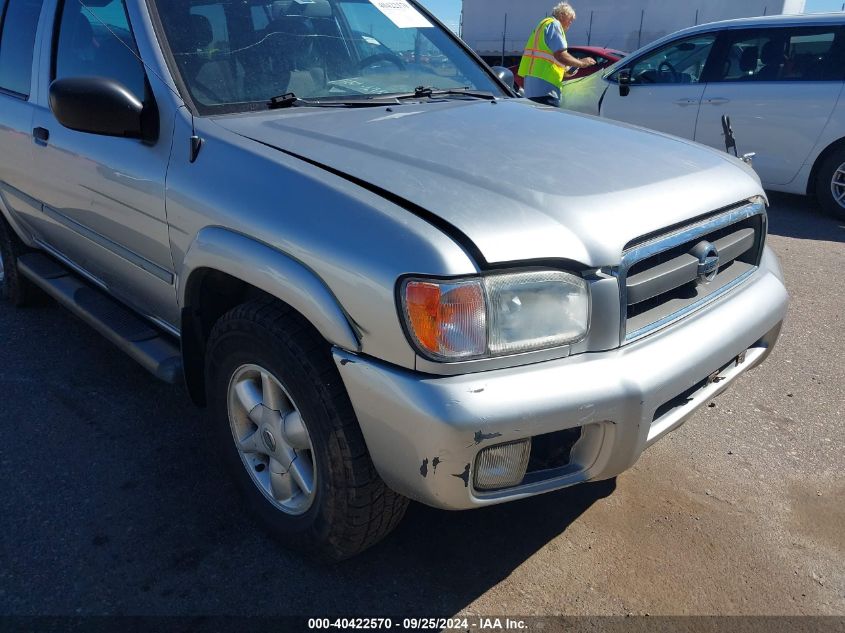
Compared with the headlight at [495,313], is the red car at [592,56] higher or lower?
higher

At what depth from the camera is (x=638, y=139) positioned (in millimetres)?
2727

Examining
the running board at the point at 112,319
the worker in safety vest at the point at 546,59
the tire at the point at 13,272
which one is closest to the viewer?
the running board at the point at 112,319

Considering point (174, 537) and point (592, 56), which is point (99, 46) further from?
point (592, 56)

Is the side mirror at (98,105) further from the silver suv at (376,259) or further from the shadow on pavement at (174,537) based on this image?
the shadow on pavement at (174,537)

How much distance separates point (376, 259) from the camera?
183 centimetres

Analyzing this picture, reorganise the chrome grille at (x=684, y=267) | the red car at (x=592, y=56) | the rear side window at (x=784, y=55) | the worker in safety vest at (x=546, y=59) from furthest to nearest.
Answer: the red car at (x=592, y=56) → the worker in safety vest at (x=546, y=59) → the rear side window at (x=784, y=55) → the chrome grille at (x=684, y=267)

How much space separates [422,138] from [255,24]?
37.6 inches

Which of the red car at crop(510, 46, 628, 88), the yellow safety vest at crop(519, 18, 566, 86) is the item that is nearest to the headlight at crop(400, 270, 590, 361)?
the yellow safety vest at crop(519, 18, 566, 86)

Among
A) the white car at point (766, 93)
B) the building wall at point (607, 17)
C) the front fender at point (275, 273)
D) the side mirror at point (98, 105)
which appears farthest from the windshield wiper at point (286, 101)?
the building wall at point (607, 17)

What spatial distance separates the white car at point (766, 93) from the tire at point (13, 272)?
5948mm

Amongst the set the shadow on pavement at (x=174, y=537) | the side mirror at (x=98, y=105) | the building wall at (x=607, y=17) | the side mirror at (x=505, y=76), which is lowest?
the shadow on pavement at (x=174, y=537)

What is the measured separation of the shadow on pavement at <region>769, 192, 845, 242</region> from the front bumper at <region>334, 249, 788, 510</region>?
4.82m

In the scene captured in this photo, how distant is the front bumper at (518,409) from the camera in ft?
5.79

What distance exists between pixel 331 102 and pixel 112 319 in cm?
134
